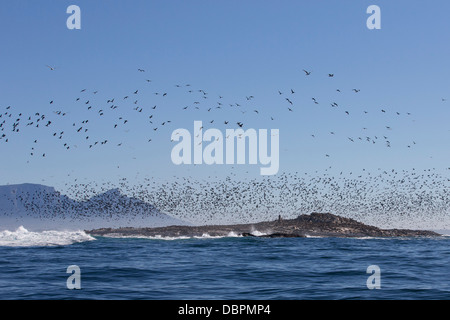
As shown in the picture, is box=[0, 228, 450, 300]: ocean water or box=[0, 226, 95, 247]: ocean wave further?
box=[0, 226, 95, 247]: ocean wave

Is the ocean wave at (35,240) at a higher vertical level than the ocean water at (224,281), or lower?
lower

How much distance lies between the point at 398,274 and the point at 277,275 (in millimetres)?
7078

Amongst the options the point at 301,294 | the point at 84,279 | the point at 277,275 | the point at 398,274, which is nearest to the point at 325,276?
the point at 277,275

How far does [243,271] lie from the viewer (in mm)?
30062

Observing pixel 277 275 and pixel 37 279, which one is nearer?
pixel 37 279

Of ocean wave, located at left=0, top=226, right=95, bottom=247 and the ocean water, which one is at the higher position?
the ocean water

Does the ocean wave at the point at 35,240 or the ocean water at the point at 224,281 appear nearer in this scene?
the ocean water at the point at 224,281

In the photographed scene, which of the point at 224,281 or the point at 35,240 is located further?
the point at 35,240
